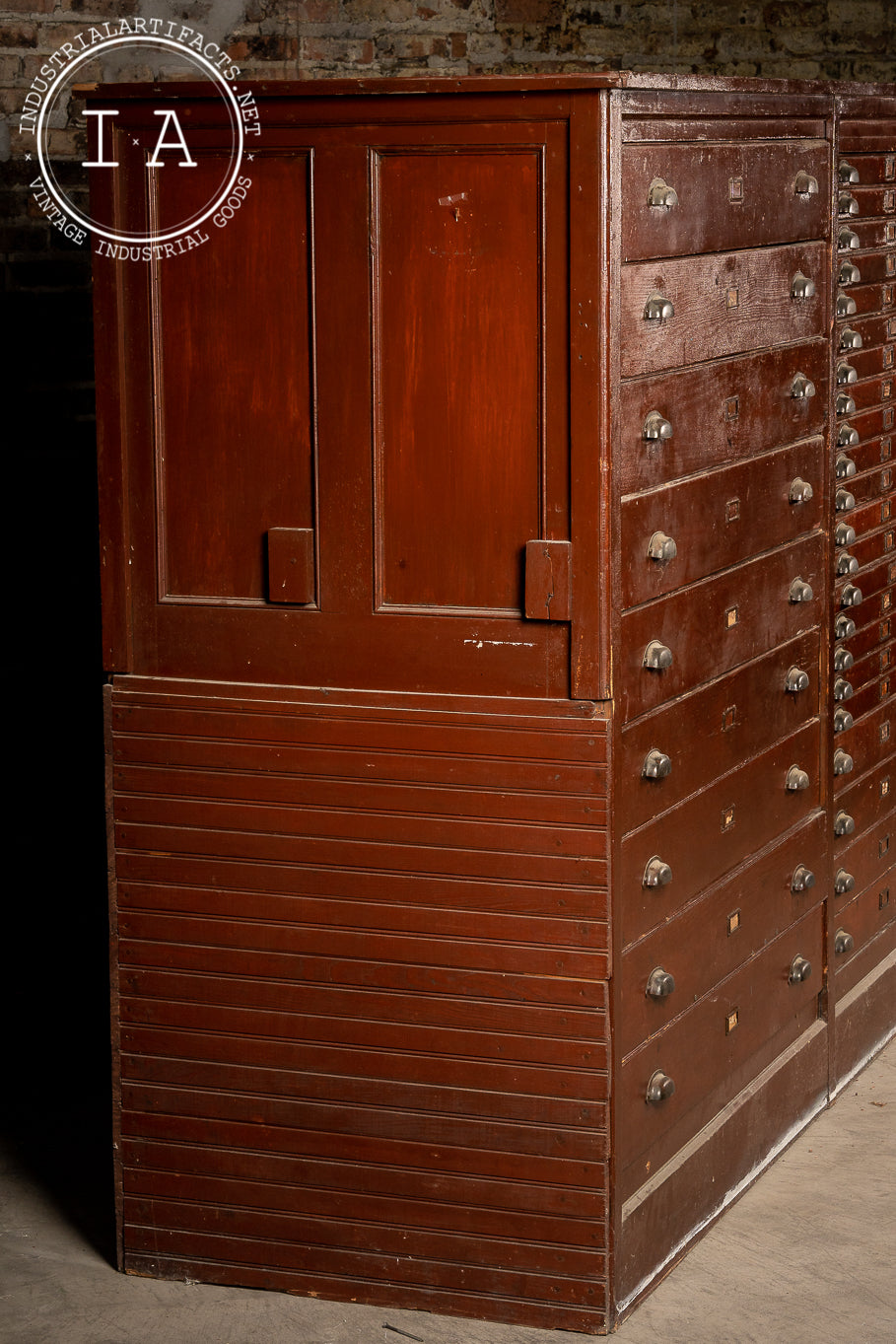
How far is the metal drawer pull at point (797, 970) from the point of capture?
4.39 meters

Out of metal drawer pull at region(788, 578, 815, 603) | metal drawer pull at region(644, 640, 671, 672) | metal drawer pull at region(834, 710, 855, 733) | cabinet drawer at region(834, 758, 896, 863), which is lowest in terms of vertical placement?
cabinet drawer at region(834, 758, 896, 863)

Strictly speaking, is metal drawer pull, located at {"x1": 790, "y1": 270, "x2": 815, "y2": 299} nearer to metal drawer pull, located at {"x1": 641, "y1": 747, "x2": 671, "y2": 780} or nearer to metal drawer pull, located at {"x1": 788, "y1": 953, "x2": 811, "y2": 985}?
metal drawer pull, located at {"x1": 641, "y1": 747, "x2": 671, "y2": 780}

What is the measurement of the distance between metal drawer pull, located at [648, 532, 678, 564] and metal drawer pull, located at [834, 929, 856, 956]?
4.99ft

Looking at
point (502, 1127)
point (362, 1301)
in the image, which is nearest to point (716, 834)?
point (502, 1127)

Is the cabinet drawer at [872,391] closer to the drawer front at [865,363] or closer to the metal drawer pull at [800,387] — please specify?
the drawer front at [865,363]

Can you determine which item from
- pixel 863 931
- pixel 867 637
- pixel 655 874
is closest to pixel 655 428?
pixel 655 874

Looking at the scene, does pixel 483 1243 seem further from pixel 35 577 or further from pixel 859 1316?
pixel 35 577

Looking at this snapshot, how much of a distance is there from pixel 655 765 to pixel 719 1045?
0.78m

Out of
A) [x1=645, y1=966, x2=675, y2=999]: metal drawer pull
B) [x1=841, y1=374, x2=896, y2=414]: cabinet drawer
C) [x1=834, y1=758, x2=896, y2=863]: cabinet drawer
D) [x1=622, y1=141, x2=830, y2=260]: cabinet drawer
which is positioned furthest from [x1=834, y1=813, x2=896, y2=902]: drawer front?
[x1=622, y1=141, x2=830, y2=260]: cabinet drawer

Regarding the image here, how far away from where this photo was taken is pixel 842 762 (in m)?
4.64

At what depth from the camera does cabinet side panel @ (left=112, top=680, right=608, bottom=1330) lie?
3.43 meters

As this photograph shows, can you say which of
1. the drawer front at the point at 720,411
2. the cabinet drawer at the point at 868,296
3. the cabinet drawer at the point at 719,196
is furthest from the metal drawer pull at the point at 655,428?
the cabinet drawer at the point at 868,296

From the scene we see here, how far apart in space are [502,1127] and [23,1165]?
1.32 metres

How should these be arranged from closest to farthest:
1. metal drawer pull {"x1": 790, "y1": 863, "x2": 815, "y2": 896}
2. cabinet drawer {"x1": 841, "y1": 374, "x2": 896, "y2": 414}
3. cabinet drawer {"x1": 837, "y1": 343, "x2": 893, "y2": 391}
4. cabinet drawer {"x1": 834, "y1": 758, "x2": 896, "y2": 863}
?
metal drawer pull {"x1": 790, "y1": 863, "x2": 815, "y2": 896}, cabinet drawer {"x1": 837, "y1": 343, "x2": 893, "y2": 391}, cabinet drawer {"x1": 841, "y1": 374, "x2": 896, "y2": 414}, cabinet drawer {"x1": 834, "y1": 758, "x2": 896, "y2": 863}
